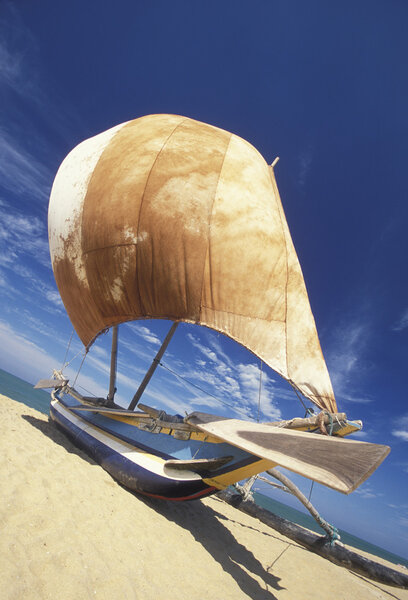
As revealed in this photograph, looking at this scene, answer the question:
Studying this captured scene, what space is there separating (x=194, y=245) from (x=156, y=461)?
12.8ft

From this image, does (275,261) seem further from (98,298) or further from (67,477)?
(67,477)

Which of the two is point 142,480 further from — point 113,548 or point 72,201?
point 72,201

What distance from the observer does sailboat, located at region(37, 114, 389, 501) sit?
14.5 feet

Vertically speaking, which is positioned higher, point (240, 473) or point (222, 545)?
point (240, 473)

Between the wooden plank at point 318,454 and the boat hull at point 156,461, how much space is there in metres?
1.35

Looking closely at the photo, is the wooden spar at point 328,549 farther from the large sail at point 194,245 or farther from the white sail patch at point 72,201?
the white sail patch at point 72,201

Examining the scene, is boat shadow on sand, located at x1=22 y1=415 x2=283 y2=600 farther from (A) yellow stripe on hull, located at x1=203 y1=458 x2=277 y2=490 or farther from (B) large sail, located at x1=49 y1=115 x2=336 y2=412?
(B) large sail, located at x1=49 y1=115 x2=336 y2=412

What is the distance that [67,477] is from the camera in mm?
3988

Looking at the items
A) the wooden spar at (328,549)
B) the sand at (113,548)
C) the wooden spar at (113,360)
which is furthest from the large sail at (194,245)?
the wooden spar at (328,549)

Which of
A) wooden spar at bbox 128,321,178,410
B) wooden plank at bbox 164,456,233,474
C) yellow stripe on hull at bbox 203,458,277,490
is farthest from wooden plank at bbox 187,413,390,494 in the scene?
→ wooden spar at bbox 128,321,178,410

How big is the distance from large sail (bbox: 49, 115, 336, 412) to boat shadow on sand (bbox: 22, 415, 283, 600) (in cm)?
279

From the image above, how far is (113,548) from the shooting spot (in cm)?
299

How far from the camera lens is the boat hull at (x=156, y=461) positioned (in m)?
4.26

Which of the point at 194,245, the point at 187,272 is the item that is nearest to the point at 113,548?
the point at 187,272
